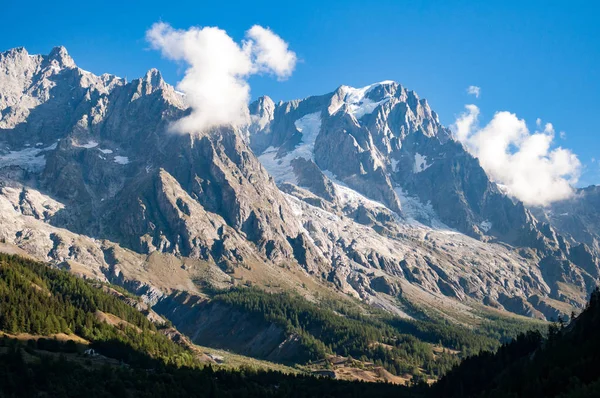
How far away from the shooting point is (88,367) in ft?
383

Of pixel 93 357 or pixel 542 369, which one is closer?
pixel 542 369

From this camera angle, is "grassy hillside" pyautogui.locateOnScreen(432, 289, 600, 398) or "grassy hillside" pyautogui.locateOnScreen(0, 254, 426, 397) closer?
"grassy hillside" pyautogui.locateOnScreen(432, 289, 600, 398)

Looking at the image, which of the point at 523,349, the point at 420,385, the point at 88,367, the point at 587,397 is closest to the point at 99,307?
the point at 88,367

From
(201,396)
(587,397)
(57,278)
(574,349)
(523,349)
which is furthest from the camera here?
(57,278)

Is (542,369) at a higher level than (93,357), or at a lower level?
higher

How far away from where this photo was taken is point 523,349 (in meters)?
143

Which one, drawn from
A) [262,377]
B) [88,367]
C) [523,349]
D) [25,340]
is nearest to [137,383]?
[88,367]

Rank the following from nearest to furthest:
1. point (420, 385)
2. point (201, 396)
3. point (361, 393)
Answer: point (201, 396) → point (361, 393) → point (420, 385)

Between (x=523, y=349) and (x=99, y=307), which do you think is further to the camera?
(x=99, y=307)

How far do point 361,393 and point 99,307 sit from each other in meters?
89.9

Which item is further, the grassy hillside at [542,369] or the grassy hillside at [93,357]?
the grassy hillside at [93,357]

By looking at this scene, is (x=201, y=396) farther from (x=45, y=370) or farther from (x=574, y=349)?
(x=574, y=349)

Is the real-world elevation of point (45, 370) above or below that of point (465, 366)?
below

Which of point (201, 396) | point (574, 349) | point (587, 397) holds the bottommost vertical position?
point (201, 396)
